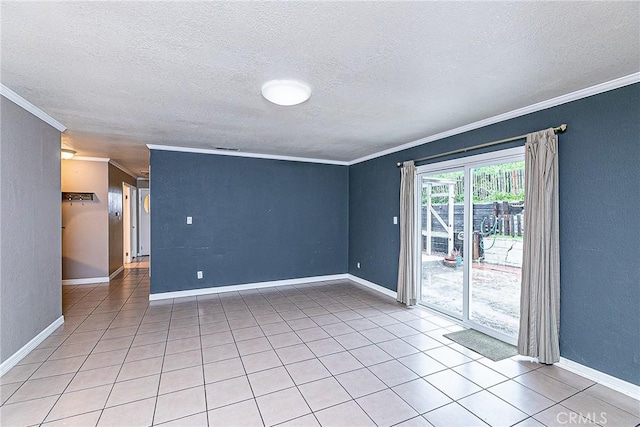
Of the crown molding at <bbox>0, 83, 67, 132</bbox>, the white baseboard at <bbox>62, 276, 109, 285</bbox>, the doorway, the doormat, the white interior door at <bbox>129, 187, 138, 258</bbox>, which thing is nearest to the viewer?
the crown molding at <bbox>0, 83, 67, 132</bbox>

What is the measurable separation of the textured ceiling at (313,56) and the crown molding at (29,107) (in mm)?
73

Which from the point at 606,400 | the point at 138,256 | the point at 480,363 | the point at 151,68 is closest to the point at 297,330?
the point at 480,363

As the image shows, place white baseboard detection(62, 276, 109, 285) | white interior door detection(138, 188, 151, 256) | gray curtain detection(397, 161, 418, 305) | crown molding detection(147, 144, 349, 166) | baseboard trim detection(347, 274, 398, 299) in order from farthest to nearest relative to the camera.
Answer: white interior door detection(138, 188, 151, 256) → white baseboard detection(62, 276, 109, 285) → baseboard trim detection(347, 274, 398, 299) → crown molding detection(147, 144, 349, 166) → gray curtain detection(397, 161, 418, 305)

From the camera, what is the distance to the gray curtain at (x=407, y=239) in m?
4.26

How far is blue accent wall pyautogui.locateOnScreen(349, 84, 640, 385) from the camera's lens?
223cm

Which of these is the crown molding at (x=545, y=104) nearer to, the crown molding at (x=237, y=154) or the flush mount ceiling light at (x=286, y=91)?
the crown molding at (x=237, y=154)

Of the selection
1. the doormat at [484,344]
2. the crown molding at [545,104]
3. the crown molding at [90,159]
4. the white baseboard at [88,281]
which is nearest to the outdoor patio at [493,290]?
the doormat at [484,344]

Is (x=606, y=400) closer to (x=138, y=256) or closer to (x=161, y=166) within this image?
(x=161, y=166)

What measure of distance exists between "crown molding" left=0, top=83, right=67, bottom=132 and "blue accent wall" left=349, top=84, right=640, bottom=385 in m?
4.78

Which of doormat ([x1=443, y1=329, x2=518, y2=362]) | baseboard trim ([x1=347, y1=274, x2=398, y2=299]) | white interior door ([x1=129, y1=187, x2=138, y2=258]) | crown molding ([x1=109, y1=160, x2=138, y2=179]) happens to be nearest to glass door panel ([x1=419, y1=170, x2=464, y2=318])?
doormat ([x1=443, y1=329, x2=518, y2=362])

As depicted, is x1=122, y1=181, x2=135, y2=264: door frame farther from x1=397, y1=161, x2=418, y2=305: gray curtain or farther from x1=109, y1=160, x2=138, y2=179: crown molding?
x1=397, y1=161, x2=418, y2=305: gray curtain

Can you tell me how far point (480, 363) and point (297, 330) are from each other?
1.91m

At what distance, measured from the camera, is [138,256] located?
8.68 m

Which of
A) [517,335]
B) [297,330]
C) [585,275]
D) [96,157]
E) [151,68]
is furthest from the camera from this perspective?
[96,157]
